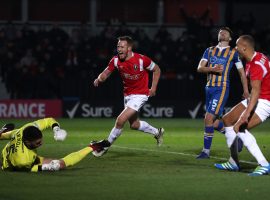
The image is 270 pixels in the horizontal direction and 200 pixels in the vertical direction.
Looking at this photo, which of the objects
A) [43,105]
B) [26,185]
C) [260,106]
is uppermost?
[260,106]

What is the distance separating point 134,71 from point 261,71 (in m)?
3.46

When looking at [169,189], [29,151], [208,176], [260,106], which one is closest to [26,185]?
[29,151]

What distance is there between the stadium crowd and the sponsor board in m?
0.42

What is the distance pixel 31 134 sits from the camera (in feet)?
34.8

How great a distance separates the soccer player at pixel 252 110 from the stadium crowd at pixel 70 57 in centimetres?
1229

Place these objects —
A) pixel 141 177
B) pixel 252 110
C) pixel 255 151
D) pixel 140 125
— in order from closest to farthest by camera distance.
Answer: pixel 141 177 < pixel 255 151 < pixel 252 110 < pixel 140 125

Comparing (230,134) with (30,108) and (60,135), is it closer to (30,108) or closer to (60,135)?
(60,135)

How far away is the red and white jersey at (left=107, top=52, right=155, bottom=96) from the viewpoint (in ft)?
43.9

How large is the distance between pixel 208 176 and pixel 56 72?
536 inches

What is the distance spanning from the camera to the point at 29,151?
35.0 feet

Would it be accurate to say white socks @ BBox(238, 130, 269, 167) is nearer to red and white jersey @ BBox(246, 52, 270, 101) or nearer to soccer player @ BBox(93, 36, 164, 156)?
red and white jersey @ BBox(246, 52, 270, 101)

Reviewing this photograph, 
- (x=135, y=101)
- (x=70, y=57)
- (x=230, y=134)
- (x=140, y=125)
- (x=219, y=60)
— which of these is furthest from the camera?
(x=70, y=57)

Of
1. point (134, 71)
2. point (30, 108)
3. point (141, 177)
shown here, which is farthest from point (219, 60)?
point (30, 108)

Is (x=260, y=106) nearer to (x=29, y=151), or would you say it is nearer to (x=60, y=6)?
(x=29, y=151)
